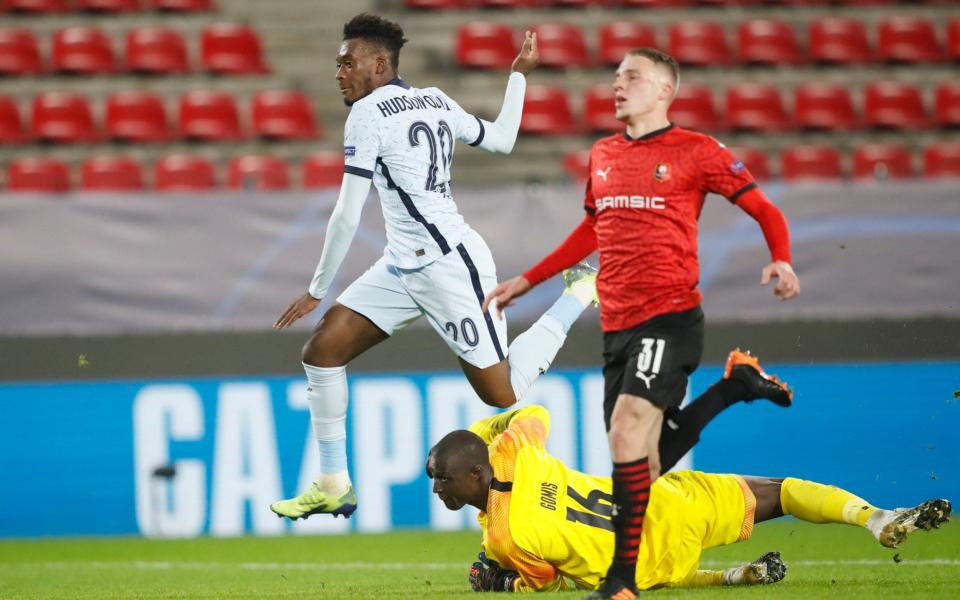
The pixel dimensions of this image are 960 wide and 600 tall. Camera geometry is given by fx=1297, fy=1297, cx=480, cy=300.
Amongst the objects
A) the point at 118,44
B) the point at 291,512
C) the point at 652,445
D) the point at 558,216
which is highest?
the point at 118,44

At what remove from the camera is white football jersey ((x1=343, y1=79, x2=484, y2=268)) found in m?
5.99

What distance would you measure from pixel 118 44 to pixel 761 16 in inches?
279

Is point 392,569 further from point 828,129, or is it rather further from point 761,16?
point 761,16

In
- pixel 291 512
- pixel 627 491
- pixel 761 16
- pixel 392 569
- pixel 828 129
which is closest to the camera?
pixel 627 491

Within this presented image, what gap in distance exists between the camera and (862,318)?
Result: 916 cm

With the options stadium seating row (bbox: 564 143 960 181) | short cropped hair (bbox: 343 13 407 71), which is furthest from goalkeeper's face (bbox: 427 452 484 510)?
stadium seating row (bbox: 564 143 960 181)

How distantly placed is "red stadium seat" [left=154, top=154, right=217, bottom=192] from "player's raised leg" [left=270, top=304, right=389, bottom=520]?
5535mm

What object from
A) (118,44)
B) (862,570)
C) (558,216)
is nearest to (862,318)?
(558,216)

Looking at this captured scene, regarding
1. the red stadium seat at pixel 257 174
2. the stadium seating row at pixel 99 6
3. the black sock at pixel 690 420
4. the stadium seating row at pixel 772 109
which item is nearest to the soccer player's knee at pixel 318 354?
the black sock at pixel 690 420

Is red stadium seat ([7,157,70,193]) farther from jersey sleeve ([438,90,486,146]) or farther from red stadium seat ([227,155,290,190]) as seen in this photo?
jersey sleeve ([438,90,486,146])

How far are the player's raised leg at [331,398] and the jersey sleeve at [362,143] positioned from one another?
770 millimetres

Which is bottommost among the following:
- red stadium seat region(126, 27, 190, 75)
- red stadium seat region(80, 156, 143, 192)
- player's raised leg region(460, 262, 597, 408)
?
player's raised leg region(460, 262, 597, 408)

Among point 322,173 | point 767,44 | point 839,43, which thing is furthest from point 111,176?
point 839,43

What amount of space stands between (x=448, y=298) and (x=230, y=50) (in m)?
8.43
